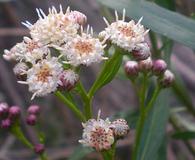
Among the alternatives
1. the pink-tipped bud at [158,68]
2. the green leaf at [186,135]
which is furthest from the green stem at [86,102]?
the green leaf at [186,135]

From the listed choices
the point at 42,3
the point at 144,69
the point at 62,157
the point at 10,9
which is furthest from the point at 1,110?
the point at 42,3

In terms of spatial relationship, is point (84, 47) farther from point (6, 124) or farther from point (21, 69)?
point (6, 124)

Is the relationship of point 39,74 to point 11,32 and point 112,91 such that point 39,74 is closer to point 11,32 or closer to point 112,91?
point 11,32

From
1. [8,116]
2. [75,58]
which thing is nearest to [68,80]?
[75,58]

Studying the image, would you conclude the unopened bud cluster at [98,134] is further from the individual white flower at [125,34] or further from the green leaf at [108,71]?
the individual white flower at [125,34]

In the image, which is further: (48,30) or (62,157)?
(62,157)

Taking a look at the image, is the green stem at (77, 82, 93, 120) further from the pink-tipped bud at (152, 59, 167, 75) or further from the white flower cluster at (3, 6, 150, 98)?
the pink-tipped bud at (152, 59, 167, 75)
